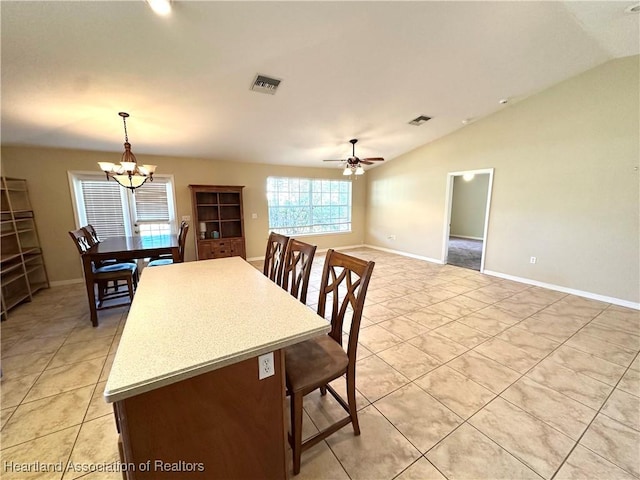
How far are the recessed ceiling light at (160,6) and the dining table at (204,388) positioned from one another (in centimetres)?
191

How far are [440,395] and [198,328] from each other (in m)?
1.79

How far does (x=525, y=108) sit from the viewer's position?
4.04 metres

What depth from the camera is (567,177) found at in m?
3.73

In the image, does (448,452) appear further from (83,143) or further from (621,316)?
(83,143)

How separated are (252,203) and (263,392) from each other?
509cm

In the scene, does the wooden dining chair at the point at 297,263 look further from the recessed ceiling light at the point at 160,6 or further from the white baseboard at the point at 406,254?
the white baseboard at the point at 406,254

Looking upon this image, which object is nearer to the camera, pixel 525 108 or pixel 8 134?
pixel 8 134

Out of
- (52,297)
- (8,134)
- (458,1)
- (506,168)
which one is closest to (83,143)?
(8,134)

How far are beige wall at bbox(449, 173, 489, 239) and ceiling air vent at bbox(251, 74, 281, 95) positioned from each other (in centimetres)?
738

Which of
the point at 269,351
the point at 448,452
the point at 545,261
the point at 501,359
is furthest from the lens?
the point at 545,261

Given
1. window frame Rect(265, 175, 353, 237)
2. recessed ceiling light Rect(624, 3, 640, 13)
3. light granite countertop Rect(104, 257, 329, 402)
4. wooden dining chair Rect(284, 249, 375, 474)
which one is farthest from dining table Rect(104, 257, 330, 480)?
window frame Rect(265, 175, 353, 237)

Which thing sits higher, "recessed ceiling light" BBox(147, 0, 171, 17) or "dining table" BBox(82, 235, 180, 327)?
"recessed ceiling light" BBox(147, 0, 171, 17)

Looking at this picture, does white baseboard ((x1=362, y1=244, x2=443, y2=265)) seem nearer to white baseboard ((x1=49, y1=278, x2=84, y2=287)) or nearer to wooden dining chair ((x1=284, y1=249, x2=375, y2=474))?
wooden dining chair ((x1=284, y1=249, x2=375, y2=474))

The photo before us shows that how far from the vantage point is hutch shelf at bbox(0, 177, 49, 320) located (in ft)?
10.8
